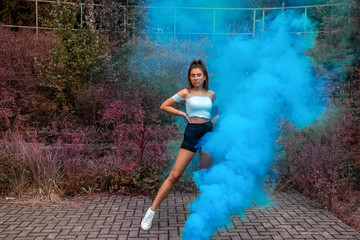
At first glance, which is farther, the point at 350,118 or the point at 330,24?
the point at 350,118

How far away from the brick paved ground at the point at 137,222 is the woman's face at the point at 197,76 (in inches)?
72.3

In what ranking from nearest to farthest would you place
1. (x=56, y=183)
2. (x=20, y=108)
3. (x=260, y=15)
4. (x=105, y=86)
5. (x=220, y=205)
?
1. (x=220, y=205)
2. (x=260, y=15)
3. (x=56, y=183)
4. (x=20, y=108)
5. (x=105, y=86)

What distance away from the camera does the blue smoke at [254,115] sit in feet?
10.3

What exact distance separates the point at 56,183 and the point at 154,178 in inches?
61.3

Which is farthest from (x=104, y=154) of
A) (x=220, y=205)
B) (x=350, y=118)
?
(x=350, y=118)

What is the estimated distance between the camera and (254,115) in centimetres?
323

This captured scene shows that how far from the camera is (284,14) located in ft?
11.2

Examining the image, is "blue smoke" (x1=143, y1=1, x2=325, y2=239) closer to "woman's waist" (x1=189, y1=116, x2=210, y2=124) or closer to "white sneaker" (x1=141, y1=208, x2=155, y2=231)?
"woman's waist" (x1=189, y1=116, x2=210, y2=124)

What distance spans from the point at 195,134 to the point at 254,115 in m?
0.70

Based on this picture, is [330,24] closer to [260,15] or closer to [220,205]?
[260,15]

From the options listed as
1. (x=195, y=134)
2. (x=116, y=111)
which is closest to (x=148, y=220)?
(x=195, y=134)

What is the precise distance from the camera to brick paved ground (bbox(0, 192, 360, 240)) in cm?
383

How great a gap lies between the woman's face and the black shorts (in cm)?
46

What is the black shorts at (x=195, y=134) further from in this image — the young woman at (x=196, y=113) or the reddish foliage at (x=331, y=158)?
the reddish foliage at (x=331, y=158)
